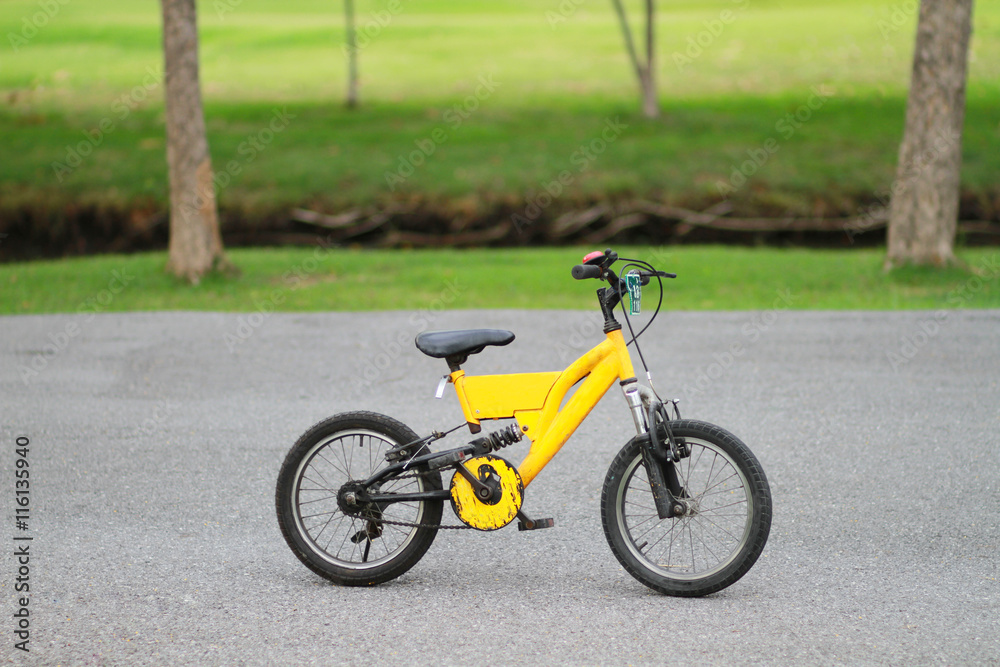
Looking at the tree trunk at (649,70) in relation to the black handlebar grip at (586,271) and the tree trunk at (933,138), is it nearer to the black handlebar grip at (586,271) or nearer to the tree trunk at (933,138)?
the tree trunk at (933,138)

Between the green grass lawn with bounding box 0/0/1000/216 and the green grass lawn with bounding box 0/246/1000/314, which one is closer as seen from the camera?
the green grass lawn with bounding box 0/246/1000/314

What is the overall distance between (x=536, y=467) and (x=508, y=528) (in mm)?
961

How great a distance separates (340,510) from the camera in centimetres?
432

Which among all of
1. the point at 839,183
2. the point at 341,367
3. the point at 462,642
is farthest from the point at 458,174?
the point at 462,642

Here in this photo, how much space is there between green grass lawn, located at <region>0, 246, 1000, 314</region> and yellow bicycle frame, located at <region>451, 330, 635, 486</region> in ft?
26.0

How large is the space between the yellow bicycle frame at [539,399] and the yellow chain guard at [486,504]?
0.26 ft

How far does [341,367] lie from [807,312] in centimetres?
559

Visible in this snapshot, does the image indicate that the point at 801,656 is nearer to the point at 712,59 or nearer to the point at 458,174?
the point at 458,174
